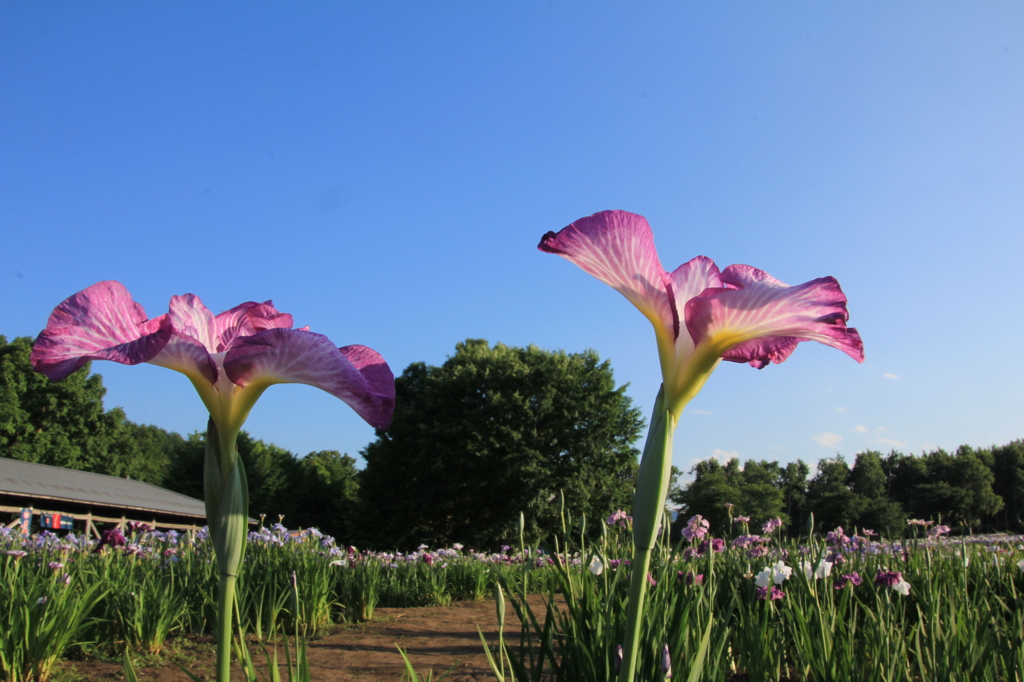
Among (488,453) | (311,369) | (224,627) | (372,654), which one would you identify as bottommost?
(372,654)

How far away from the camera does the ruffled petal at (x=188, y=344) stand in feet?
3.04

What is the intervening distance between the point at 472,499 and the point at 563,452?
4.11m

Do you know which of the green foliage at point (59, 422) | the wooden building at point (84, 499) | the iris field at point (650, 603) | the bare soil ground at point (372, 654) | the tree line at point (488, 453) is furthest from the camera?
the green foliage at point (59, 422)

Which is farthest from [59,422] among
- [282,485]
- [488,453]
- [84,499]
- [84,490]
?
[488,453]

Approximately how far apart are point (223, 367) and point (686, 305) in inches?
29.8

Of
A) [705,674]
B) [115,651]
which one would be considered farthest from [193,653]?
[705,674]

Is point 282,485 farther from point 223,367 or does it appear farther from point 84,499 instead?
point 223,367

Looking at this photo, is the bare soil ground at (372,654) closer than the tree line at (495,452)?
Yes

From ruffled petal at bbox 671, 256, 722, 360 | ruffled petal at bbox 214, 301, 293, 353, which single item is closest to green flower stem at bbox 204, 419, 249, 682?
ruffled petal at bbox 214, 301, 293, 353

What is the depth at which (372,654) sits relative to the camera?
179 inches

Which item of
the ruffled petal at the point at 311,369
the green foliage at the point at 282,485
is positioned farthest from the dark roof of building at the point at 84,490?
the ruffled petal at the point at 311,369

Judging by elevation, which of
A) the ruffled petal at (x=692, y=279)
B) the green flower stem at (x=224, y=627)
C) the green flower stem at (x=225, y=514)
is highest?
the ruffled petal at (x=692, y=279)

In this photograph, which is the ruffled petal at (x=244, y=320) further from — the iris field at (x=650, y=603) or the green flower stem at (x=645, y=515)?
the green flower stem at (x=645, y=515)

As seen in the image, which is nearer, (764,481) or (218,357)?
(218,357)
